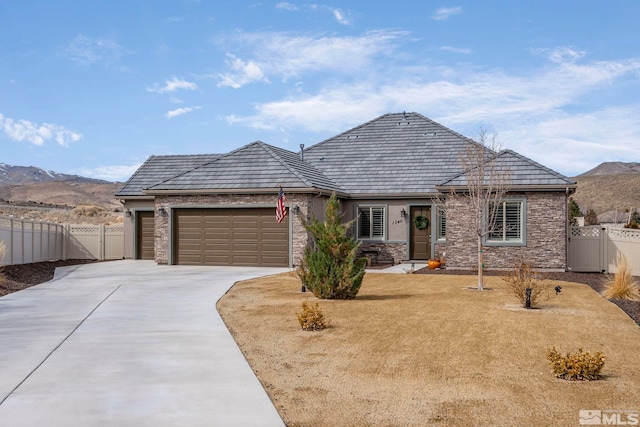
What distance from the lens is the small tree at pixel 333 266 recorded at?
49.7ft

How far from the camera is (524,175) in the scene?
24.2 meters

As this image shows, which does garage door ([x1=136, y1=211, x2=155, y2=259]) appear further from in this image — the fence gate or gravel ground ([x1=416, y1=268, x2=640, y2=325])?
the fence gate

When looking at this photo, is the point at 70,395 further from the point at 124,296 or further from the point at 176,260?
the point at 176,260

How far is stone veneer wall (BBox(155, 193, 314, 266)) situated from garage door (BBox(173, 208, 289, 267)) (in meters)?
0.31

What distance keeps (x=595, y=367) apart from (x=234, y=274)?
15.3 meters

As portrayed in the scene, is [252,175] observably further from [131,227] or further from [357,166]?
[131,227]

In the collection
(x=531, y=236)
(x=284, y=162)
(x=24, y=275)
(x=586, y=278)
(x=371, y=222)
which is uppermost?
(x=284, y=162)

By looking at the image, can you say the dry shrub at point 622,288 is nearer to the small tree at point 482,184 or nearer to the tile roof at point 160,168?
the small tree at point 482,184

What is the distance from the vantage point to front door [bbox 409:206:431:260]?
27.6 metres

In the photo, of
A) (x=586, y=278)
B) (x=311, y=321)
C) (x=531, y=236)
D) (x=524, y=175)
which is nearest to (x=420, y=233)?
(x=531, y=236)

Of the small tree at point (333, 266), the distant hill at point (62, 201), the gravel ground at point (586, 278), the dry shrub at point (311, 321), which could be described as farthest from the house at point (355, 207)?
the distant hill at point (62, 201)

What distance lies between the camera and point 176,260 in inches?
1051

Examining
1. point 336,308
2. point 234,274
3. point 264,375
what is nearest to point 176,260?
point 234,274

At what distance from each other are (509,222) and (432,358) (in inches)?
638
